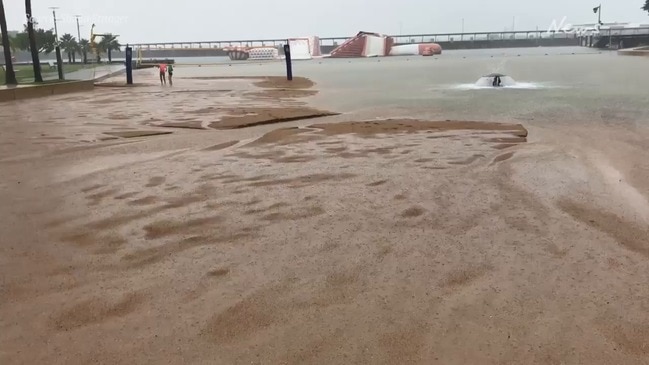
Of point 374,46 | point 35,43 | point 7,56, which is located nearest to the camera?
point 7,56

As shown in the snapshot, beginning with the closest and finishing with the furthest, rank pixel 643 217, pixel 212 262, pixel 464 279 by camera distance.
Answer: pixel 464 279, pixel 212 262, pixel 643 217

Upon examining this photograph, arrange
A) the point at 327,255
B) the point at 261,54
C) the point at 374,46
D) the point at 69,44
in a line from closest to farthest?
the point at 327,255
the point at 69,44
the point at 261,54
the point at 374,46

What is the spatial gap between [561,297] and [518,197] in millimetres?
2542

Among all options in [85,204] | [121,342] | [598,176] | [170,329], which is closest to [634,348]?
[170,329]

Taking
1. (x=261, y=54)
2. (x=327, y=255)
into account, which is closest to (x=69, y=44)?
(x=261, y=54)

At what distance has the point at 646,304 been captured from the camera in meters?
3.64

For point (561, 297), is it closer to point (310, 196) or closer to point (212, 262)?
point (212, 262)

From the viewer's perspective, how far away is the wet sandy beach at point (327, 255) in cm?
324

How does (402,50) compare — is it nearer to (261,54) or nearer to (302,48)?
(302,48)

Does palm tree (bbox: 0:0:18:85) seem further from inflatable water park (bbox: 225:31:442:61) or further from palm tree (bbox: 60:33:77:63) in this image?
inflatable water park (bbox: 225:31:442:61)

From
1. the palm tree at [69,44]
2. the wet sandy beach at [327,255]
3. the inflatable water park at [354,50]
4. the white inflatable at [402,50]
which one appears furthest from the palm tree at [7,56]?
the white inflatable at [402,50]

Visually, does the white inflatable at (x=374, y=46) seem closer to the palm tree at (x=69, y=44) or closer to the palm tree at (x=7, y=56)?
the palm tree at (x=69, y=44)

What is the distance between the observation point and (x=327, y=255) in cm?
456

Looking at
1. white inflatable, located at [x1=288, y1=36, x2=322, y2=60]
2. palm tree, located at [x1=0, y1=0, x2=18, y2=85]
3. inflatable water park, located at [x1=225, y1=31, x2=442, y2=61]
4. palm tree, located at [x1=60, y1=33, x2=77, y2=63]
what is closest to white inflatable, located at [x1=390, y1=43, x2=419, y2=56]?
inflatable water park, located at [x1=225, y1=31, x2=442, y2=61]
